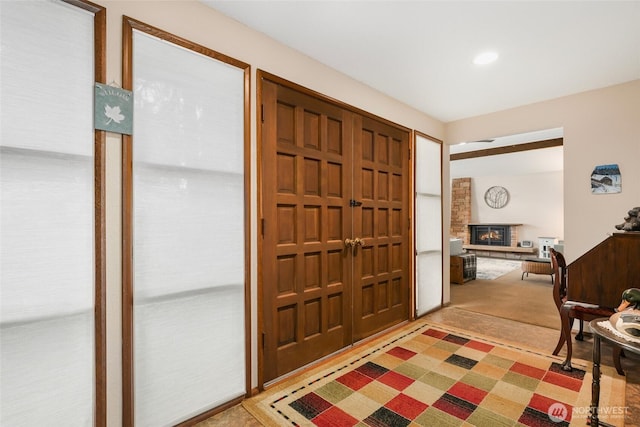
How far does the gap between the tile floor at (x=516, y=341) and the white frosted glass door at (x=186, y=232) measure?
0.49ft

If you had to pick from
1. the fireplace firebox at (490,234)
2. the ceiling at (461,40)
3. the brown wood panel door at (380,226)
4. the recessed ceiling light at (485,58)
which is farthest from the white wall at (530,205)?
the recessed ceiling light at (485,58)

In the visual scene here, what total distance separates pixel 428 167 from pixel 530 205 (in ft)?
24.2

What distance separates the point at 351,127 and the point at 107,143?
1988 millimetres

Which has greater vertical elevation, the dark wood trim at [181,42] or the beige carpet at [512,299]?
the dark wood trim at [181,42]

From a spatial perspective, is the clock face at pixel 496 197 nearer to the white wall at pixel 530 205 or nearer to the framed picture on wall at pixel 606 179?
the white wall at pixel 530 205

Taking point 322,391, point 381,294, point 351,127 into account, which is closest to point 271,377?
point 322,391

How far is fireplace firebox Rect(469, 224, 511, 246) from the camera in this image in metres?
9.77

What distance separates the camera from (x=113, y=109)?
159 cm

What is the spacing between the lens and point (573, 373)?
8.09 ft

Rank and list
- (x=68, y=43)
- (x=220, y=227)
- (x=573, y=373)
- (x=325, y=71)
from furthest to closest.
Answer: (x=325, y=71) < (x=573, y=373) < (x=220, y=227) < (x=68, y=43)

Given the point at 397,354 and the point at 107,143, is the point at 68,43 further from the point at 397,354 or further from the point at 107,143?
the point at 397,354

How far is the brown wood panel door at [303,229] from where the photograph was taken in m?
2.30

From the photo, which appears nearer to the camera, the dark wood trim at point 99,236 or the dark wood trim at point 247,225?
the dark wood trim at point 99,236

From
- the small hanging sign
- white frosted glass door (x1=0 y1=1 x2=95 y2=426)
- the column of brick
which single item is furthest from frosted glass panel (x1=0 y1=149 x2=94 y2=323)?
the column of brick
